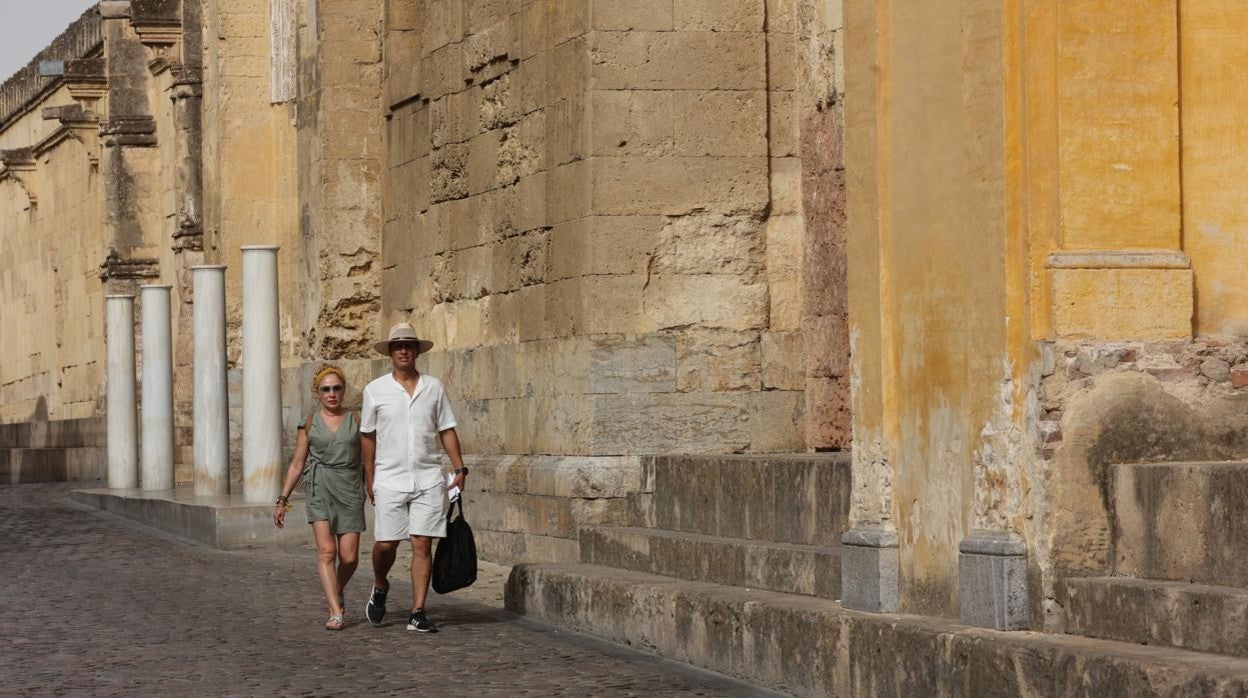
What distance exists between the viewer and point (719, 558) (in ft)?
37.7

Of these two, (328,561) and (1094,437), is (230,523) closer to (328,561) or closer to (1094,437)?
(328,561)

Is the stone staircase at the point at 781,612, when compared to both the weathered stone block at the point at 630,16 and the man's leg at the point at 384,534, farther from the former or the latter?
the weathered stone block at the point at 630,16

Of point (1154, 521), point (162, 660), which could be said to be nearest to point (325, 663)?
point (162, 660)

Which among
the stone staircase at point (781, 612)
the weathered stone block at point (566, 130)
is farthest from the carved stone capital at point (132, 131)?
the stone staircase at point (781, 612)

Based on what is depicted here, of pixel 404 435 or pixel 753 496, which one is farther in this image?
pixel 404 435

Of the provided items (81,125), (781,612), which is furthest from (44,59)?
(781,612)

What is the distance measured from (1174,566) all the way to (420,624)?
4844 millimetres

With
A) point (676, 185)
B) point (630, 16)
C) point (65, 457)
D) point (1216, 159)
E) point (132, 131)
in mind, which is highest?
point (132, 131)

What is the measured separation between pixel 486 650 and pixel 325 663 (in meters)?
0.86

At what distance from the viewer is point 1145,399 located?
28.5 ft

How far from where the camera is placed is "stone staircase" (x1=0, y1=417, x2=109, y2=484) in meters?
32.2

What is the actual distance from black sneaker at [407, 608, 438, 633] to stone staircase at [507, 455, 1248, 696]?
686 mm

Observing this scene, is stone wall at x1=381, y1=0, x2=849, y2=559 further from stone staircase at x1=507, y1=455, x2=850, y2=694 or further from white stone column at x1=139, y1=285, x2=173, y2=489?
white stone column at x1=139, y1=285, x2=173, y2=489

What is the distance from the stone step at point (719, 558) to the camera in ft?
34.4
